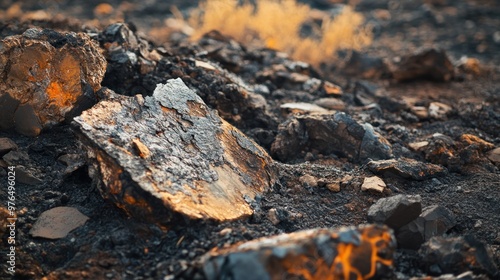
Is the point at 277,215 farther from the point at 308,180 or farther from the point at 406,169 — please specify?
the point at 406,169

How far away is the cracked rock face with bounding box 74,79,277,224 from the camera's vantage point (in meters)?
2.10

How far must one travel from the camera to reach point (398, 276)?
2.04 meters

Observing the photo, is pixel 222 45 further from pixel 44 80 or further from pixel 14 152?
pixel 14 152

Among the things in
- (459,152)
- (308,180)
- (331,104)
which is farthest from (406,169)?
(331,104)

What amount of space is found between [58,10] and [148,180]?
6538 mm

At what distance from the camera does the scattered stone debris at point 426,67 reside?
5.06 meters

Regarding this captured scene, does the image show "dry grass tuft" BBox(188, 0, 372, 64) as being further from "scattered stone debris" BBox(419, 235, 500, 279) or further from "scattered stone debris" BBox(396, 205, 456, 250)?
"scattered stone debris" BBox(419, 235, 500, 279)

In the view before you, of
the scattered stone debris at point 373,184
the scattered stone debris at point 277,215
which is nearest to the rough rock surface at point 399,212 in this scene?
the scattered stone debris at point 373,184

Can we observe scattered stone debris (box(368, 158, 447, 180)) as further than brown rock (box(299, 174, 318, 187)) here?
Yes

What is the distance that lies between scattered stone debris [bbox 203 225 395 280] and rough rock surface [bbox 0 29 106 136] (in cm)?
155

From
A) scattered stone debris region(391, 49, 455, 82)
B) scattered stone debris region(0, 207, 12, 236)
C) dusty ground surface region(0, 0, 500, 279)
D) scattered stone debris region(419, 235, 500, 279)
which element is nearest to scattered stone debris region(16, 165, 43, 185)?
dusty ground surface region(0, 0, 500, 279)

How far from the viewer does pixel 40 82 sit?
266 centimetres

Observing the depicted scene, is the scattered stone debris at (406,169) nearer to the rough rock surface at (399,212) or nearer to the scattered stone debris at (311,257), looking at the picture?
the rough rock surface at (399,212)

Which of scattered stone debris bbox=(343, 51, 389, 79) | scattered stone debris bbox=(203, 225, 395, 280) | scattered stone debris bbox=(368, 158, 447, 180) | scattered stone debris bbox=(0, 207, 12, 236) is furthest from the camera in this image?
scattered stone debris bbox=(343, 51, 389, 79)
